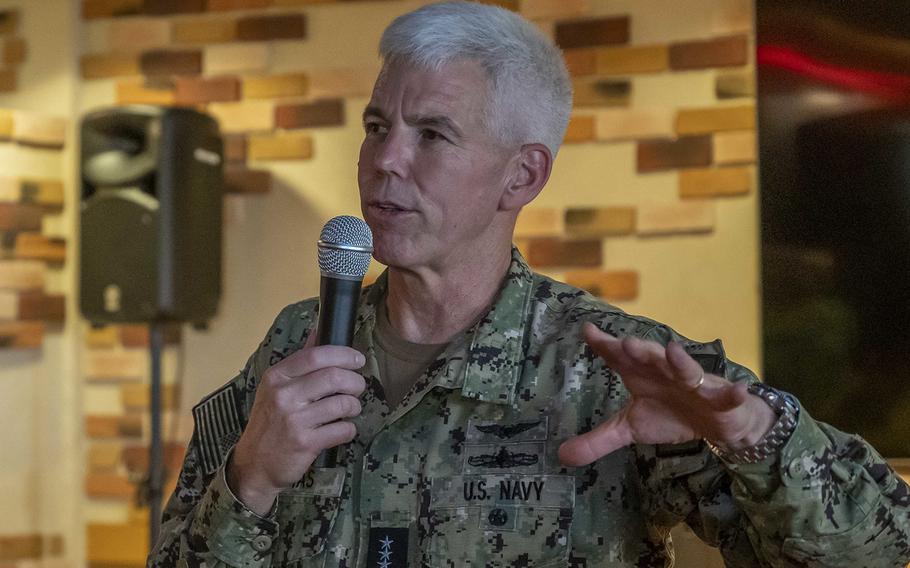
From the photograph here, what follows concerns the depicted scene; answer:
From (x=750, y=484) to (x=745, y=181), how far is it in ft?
7.06

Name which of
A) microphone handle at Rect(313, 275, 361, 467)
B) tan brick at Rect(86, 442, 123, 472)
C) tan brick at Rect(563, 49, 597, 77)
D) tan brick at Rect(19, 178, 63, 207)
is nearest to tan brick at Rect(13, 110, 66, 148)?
tan brick at Rect(19, 178, 63, 207)

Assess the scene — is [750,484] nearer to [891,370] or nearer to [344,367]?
[344,367]

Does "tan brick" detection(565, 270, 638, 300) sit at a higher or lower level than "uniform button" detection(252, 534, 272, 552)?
lower

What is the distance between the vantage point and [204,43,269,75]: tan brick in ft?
12.4

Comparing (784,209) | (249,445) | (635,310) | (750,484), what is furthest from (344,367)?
(635,310)

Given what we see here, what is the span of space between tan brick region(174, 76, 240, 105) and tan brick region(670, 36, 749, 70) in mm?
1396

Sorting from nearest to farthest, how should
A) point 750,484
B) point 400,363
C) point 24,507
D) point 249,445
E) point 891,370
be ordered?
point 750,484
point 249,445
point 400,363
point 891,370
point 24,507

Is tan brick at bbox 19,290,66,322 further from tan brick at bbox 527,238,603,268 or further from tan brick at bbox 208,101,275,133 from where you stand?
tan brick at bbox 527,238,603,268

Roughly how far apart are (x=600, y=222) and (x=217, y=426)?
1916 millimetres

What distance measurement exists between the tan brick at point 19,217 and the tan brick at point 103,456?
745 millimetres

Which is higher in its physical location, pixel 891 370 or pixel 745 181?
pixel 745 181

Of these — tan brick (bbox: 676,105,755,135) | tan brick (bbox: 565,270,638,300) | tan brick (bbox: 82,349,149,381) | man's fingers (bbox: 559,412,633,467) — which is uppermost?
tan brick (bbox: 676,105,755,135)

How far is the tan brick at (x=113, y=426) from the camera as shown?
3866mm

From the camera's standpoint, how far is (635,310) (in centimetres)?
338
